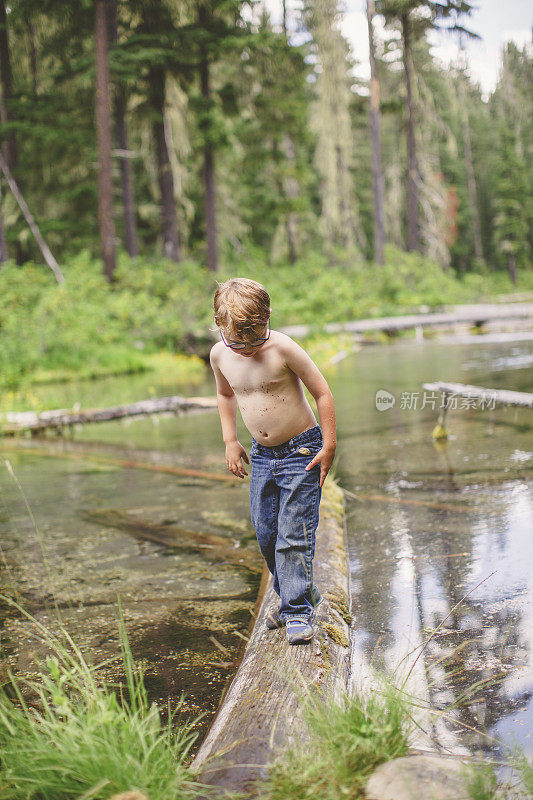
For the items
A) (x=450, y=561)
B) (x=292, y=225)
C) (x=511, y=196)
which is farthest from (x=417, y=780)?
(x=511, y=196)

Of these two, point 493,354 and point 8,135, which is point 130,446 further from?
point 8,135

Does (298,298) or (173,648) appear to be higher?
(298,298)

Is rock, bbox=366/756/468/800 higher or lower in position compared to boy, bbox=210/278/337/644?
lower

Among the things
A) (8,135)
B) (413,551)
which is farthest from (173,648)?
(8,135)

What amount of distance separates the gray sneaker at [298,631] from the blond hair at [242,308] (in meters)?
1.15

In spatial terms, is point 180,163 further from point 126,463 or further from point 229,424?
point 229,424

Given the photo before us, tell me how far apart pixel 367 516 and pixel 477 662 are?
7.13ft

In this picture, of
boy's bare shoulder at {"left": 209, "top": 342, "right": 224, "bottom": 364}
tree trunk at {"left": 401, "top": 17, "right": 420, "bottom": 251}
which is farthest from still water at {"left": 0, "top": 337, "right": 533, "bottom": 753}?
tree trunk at {"left": 401, "top": 17, "right": 420, "bottom": 251}

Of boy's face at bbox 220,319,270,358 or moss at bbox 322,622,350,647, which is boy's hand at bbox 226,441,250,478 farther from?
moss at bbox 322,622,350,647

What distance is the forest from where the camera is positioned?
1742cm

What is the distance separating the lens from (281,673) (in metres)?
2.61

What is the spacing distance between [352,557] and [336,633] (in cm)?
119

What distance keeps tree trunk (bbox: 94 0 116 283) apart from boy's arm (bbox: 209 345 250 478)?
51.3ft

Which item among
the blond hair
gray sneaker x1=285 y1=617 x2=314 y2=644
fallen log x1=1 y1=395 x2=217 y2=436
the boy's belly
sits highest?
the blond hair
